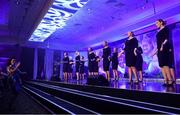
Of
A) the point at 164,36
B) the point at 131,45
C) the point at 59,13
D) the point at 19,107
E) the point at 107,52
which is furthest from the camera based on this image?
the point at 59,13

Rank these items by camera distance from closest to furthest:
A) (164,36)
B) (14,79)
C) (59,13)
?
1. (164,36)
2. (14,79)
3. (59,13)

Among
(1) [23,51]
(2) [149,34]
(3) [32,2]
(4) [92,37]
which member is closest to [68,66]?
(3) [32,2]

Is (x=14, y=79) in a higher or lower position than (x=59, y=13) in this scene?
lower

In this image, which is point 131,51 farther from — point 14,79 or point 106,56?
point 14,79

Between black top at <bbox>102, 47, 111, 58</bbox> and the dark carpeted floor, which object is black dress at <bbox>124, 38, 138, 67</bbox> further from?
the dark carpeted floor

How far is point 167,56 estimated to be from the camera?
13.4 ft

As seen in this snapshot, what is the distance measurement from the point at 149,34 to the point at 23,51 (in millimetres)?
9483

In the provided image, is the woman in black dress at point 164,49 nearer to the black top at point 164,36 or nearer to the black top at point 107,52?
the black top at point 164,36

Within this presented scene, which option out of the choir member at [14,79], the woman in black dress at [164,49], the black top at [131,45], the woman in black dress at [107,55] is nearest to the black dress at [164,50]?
the woman in black dress at [164,49]

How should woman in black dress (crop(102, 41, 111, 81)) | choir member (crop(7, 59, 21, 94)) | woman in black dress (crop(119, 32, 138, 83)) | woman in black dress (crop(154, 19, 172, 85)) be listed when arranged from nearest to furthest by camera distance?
woman in black dress (crop(154, 19, 172, 85)) → choir member (crop(7, 59, 21, 94)) → woman in black dress (crop(119, 32, 138, 83)) → woman in black dress (crop(102, 41, 111, 81))

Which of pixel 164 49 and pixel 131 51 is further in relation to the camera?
pixel 131 51

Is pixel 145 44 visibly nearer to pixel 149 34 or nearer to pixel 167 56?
pixel 149 34

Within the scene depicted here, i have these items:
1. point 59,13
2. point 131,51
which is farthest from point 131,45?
point 59,13

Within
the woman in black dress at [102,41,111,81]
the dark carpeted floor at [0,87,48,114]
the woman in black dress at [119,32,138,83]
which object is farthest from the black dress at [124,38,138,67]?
the dark carpeted floor at [0,87,48,114]
